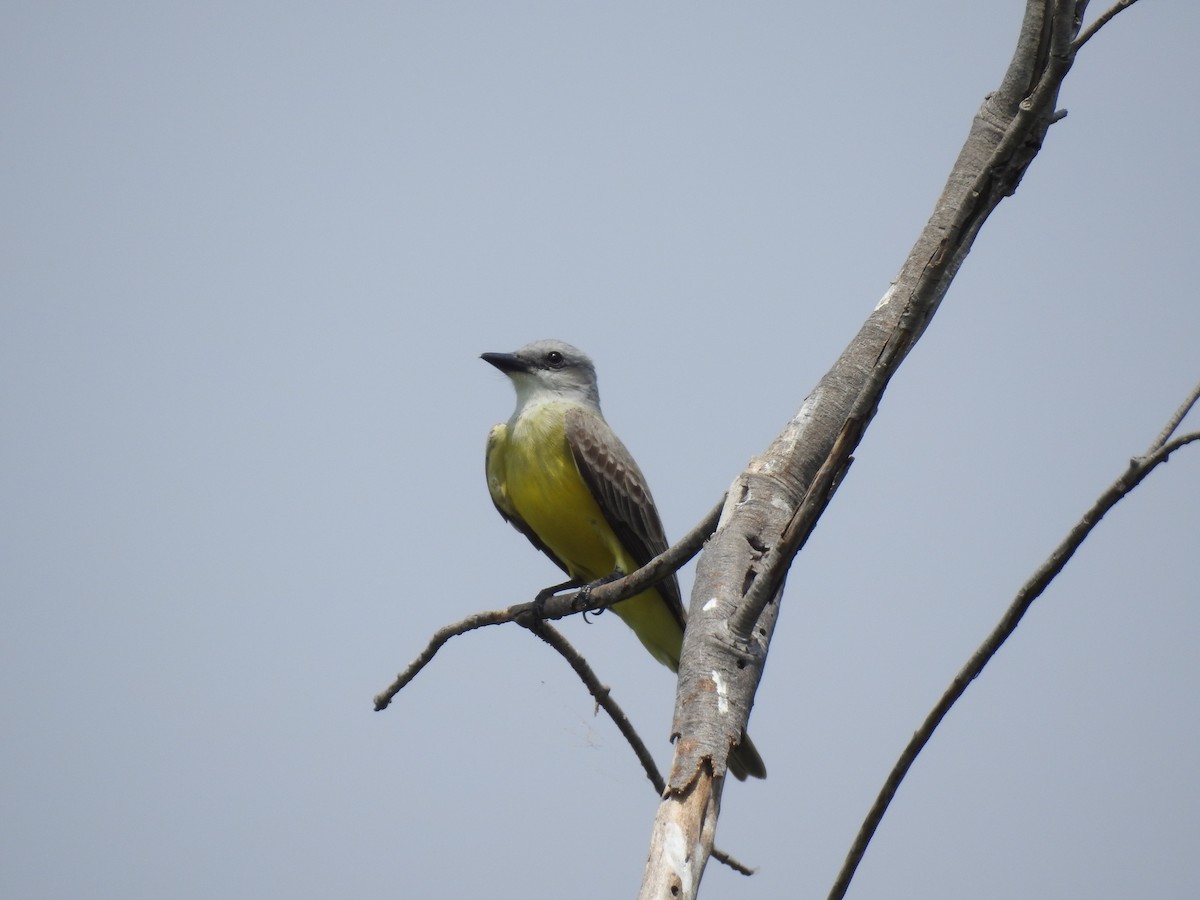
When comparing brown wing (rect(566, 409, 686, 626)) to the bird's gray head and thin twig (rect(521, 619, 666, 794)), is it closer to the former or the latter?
the bird's gray head

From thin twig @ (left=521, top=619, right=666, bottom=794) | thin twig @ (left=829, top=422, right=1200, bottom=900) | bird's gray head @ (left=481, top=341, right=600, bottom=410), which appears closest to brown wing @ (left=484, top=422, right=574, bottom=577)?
bird's gray head @ (left=481, top=341, right=600, bottom=410)

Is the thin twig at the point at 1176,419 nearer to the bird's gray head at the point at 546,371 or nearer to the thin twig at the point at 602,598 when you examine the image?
the thin twig at the point at 602,598

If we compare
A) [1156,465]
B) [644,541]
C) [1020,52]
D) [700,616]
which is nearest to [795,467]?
[700,616]

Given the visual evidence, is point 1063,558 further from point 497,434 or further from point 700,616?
point 497,434

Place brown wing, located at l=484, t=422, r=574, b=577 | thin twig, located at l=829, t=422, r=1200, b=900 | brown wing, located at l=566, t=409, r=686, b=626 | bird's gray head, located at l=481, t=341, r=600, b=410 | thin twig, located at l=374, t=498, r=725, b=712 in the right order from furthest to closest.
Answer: bird's gray head, located at l=481, t=341, r=600, b=410 < brown wing, located at l=484, t=422, r=574, b=577 < brown wing, located at l=566, t=409, r=686, b=626 < thin twig, located at l=374, t=498, r=725, b=712 < thin twig, located at l=829, t=422, r=1200, b=900

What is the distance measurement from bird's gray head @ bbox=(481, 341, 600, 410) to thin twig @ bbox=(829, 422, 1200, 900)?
21.1ft

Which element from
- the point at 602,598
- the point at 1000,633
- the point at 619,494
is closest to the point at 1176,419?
the point at 1000,633

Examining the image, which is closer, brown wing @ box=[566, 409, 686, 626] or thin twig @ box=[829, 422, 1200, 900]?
thin twig @ box=[829, 422, 1200, 900]

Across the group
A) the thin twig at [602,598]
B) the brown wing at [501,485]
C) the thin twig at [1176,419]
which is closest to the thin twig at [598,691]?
the thin twig at [602,598]

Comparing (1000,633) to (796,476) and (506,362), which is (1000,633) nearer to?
(796,476)

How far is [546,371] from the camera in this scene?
953 centimetres

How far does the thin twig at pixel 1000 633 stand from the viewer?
114 inches

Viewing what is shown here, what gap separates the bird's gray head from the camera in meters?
9.44

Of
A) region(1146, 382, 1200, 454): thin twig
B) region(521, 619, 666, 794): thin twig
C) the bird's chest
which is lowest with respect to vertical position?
region(521, 619, 666, 794): thin twig
